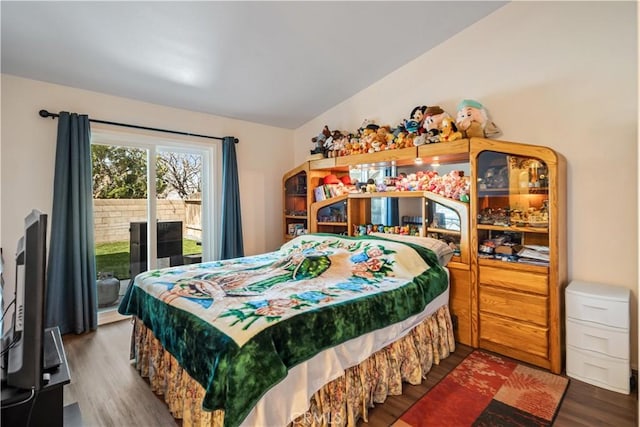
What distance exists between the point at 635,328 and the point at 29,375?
3382mm

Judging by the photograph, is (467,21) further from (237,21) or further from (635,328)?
(635,328)

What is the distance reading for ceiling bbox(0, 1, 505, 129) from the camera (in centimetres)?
229

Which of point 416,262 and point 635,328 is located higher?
point 416,262

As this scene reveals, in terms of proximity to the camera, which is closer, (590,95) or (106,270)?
(590,95)

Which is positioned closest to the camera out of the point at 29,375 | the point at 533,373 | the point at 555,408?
the point at 29,375

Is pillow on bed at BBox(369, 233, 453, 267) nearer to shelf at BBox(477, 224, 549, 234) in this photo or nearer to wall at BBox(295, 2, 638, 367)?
shelf at BBox(477, 224, 549, 234)

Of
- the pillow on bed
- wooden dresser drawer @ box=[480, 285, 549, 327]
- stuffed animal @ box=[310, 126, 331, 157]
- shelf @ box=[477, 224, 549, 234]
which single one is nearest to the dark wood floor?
wooden dresser drawer @ box=[480, 285, 549, 327]

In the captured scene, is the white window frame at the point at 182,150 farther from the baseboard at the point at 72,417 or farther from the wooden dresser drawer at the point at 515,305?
the wooden dresser drawer at the point at 515,305

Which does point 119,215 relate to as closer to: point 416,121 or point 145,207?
point 145,207

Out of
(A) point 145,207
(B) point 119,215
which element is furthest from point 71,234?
(A) point 145,207

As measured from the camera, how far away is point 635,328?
7.48 feet

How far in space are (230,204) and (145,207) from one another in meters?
0.93

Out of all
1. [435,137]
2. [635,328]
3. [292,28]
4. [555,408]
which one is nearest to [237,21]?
[292,28]

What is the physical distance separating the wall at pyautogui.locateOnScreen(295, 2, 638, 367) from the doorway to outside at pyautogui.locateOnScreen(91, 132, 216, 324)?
10.4ft
